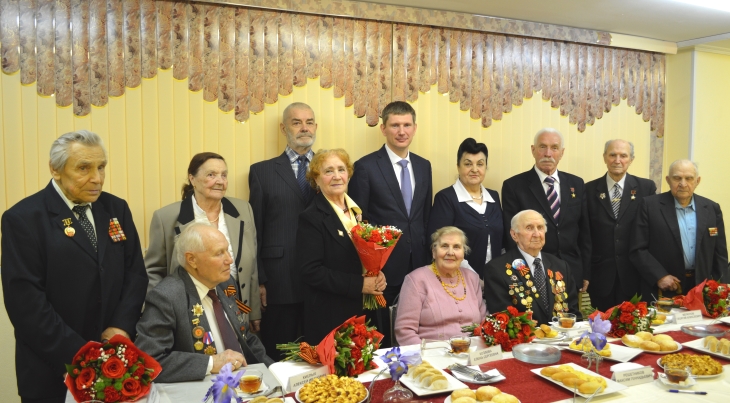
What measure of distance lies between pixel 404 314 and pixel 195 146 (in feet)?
6.74

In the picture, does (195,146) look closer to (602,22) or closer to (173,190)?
(173,190)

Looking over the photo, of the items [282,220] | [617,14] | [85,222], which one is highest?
[617,14]

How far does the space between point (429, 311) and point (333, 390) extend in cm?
123

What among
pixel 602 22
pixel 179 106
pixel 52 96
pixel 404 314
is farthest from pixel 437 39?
pixel 52 96

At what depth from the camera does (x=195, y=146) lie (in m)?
4.19

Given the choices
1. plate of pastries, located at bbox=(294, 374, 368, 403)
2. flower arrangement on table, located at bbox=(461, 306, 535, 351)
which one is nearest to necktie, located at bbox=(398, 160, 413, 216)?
flower arrangement on table, located at bbox=(461, 306, 535, 351)

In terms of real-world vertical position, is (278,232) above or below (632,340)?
above

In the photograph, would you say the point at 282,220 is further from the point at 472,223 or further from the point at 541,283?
the point at 541,283

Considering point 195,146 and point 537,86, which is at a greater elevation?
point 537,86

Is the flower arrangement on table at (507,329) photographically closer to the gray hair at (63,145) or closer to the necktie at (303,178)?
the necktie at (303,178)

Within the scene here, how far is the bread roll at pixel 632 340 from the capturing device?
8.73 feet

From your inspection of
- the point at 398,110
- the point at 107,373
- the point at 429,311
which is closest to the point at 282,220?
the point at 398,110

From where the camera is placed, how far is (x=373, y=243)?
10.1ft

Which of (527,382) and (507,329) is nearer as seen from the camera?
(527,382)
